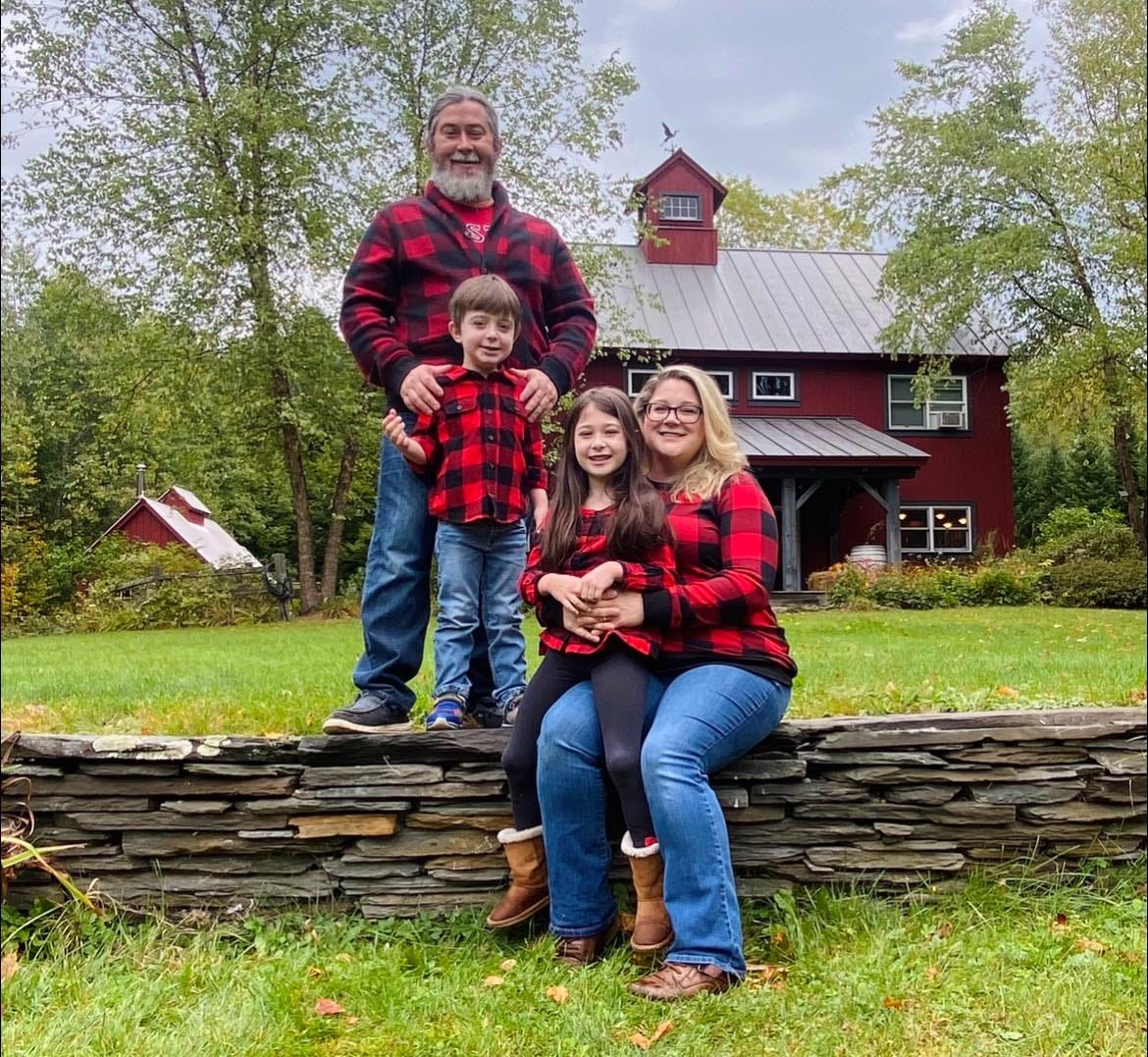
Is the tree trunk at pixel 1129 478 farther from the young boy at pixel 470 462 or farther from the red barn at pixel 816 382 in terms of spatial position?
the young boy at pixel 470 462

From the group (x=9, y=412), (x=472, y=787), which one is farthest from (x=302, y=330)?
(x=472, y=787)

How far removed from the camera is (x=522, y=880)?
2.14 metres

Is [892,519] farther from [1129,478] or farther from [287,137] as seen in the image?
[287,137]

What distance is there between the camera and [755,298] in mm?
5918

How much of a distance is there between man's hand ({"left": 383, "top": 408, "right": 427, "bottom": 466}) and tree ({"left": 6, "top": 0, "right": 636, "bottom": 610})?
2.77ft

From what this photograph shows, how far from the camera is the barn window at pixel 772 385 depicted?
19.5ft

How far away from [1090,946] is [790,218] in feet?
11.1

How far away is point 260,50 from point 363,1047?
4.00 m

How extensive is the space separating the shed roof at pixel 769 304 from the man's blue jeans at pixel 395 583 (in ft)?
11.1

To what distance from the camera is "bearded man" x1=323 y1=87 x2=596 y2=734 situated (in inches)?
92.6

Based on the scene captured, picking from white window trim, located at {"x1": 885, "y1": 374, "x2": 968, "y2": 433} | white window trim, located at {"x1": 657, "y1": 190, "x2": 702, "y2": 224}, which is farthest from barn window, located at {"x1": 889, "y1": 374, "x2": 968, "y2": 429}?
white window trim, located at {"x1": 657, "y1": 190, "x2": 702, "y2": 224}

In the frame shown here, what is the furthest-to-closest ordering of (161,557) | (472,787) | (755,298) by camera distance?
(755,298), (161,557), (472,787)

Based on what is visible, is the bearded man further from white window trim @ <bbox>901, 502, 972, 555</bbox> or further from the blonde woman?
white window trim @ <bbox>901, 502, 972, 555</bbox>

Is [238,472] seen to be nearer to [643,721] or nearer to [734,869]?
[643,721]
